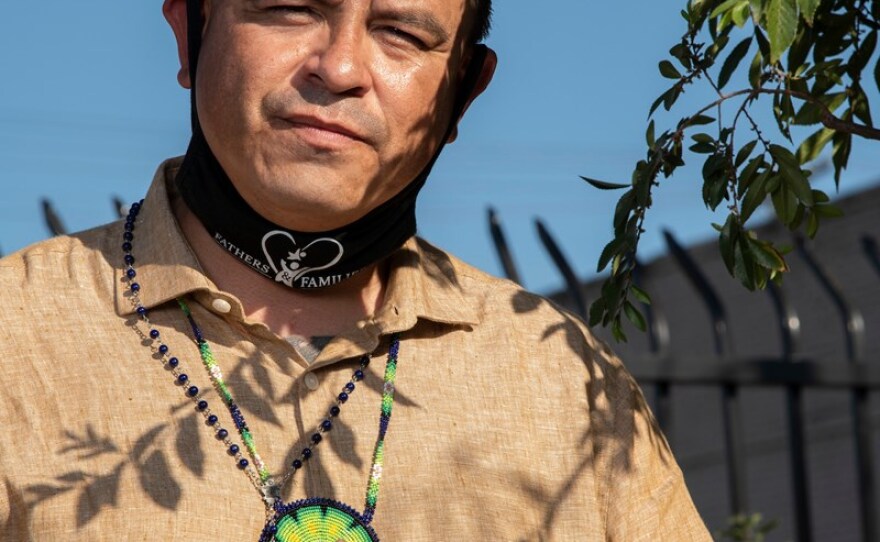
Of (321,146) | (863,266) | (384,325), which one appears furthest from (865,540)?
(863,266)

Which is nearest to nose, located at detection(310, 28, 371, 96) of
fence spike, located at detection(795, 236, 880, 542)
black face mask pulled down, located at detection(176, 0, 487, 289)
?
black face mask pulled down, located at detection(176, 0, 487, 289)

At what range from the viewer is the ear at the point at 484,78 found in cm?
324

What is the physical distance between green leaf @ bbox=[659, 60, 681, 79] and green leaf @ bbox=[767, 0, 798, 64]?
0.43 m

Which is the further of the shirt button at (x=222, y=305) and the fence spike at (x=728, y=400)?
the fence spike at (x=728, y=400)

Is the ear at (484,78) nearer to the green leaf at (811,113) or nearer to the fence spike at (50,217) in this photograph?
the green leaf at (811,113)

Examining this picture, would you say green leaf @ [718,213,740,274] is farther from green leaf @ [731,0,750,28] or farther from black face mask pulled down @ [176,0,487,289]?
black face mask pulled down @ [176,0,487,289]

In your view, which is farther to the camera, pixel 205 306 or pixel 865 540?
pixel 865 540

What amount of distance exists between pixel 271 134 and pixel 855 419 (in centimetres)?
275

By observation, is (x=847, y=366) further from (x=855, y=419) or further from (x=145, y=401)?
(x=145, y=401)

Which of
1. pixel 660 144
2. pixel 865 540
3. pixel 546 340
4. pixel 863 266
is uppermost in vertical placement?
pixel 863 266

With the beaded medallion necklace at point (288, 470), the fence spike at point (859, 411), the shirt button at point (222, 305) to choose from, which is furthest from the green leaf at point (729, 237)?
the fence spike at point (859, 411)

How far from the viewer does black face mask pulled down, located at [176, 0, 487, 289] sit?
2990mm

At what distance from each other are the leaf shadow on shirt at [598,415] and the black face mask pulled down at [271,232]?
1.23 feet

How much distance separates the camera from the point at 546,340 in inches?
127
